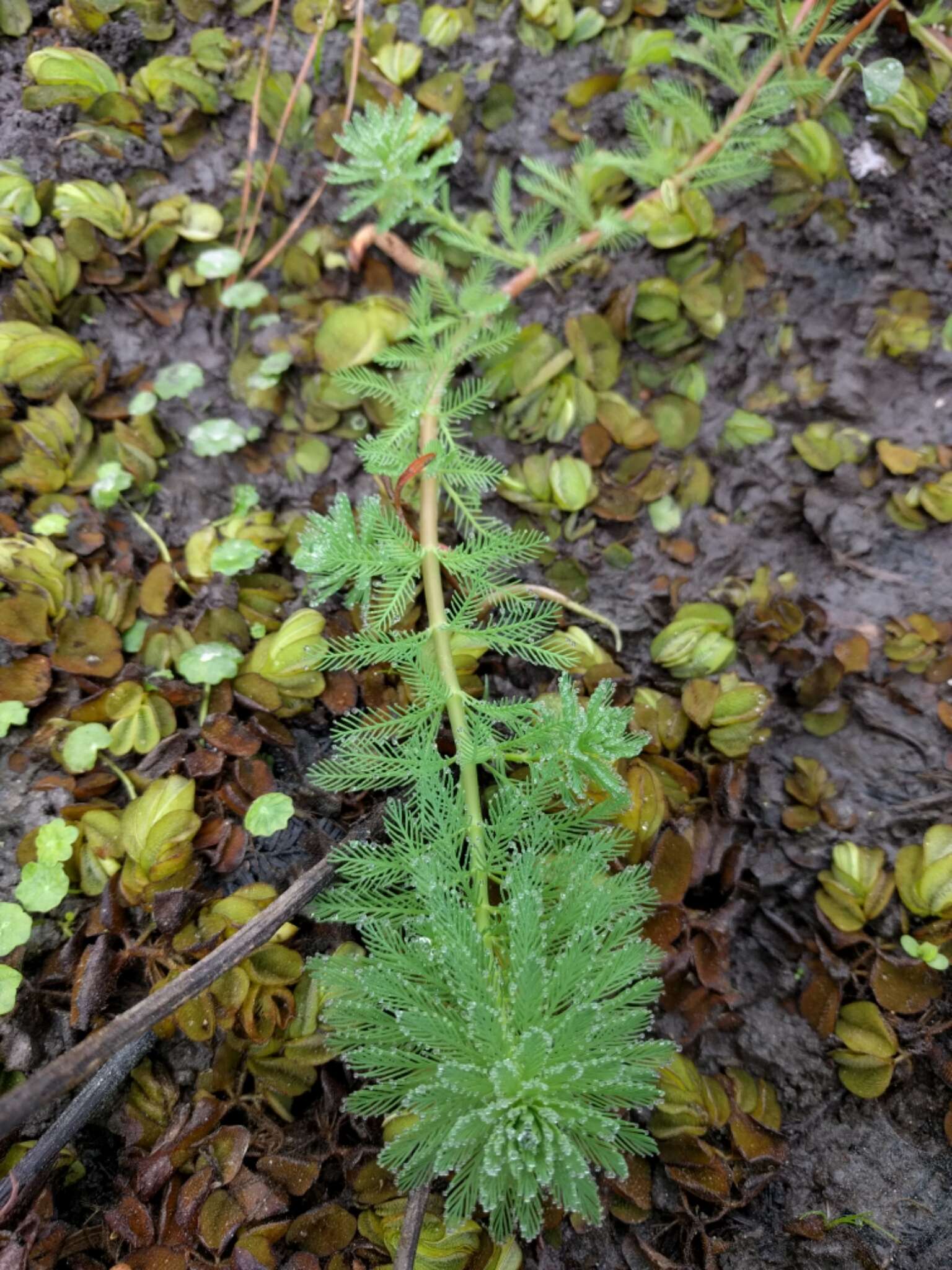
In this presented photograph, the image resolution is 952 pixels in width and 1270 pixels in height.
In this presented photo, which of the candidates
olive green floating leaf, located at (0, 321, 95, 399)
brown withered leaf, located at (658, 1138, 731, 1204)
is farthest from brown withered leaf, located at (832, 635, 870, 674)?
olive green floating leaf, located at (0, 321, 95, 399)

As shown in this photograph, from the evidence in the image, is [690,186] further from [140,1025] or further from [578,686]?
[140,1025]

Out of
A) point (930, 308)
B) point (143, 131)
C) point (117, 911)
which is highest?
point (143, 131)

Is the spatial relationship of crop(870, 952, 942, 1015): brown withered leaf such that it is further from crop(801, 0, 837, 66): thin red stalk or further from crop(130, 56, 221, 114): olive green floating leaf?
crop(130, 56, 221, 114): olive green floating leaf

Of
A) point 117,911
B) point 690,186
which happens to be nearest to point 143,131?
point 690,186

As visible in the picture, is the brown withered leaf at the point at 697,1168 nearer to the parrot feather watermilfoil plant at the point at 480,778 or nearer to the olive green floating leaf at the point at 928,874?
the parrot feather watermilfoil plant at the point at 480,778

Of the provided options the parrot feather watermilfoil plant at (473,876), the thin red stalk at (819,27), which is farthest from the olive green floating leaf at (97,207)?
the thin red stalk at (819,27)
